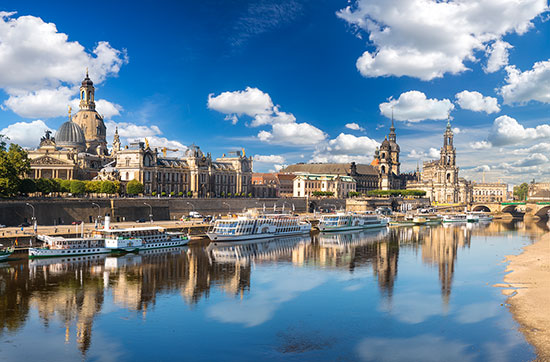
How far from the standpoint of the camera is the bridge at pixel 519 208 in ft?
529

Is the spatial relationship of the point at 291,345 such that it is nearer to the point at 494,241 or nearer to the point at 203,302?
the point at 203,302

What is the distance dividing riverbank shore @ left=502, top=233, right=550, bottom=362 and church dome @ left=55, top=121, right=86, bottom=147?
11178cm

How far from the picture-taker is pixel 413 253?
232 ft

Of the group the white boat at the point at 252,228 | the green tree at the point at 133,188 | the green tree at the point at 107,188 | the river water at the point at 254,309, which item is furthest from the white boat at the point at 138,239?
the green tree at the point at 133,188

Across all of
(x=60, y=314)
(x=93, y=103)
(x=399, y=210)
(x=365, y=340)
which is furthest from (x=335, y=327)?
(x=399, y=210)

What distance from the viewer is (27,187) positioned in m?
82.7

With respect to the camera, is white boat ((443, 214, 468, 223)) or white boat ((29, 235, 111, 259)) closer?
white boat ((29, 235, 111, 259))

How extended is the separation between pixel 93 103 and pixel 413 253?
115m

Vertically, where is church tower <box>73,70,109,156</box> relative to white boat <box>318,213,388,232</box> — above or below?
above

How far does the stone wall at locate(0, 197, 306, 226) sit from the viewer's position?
75188mm

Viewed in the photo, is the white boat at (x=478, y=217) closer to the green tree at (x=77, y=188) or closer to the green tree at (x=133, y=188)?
the green tree at (x=133, y=188)

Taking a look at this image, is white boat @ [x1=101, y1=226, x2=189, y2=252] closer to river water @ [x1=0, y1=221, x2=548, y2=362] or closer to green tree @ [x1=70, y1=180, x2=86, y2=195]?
river water @ [x1=0, y1=221, x2=548, y2=362]

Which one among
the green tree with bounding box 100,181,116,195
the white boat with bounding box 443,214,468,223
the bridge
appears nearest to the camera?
the green tree with bounding box 100,181,116,195

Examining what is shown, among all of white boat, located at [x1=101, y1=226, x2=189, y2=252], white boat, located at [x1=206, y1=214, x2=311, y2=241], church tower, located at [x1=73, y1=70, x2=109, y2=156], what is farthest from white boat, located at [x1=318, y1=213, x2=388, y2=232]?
church tower, located at [x1=73, y1=70, x2=109, y2=156]
